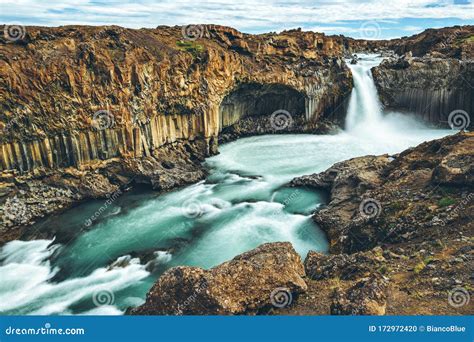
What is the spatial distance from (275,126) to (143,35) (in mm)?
21232

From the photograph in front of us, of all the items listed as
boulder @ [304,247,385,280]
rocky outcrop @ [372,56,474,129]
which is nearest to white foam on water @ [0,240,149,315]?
boulder @ [304,247,385,280]

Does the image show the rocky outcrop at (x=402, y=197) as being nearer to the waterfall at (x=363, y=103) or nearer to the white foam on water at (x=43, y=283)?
the white foam on water at (x=43, y=283)

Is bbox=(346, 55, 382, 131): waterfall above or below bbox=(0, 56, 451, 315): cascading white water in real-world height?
above

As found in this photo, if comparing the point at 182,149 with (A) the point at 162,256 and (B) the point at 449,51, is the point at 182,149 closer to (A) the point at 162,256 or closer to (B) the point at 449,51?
(A) the point at 162,256

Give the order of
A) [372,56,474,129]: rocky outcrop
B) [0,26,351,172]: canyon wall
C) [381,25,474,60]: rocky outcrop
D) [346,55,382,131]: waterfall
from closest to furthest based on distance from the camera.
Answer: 1. [0,26,351,172]: canyon wall
2. [372,56,474,129]: rocky outcrop
3. [346,55,382,131]: waterfall
4. [381,25,474,60]: rocky outcrop

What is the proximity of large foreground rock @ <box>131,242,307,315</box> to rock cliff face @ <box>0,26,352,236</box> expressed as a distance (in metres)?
20.2

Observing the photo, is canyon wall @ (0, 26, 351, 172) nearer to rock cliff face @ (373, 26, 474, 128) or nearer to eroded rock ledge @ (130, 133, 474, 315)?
rock cliff face @ (373, 26, 474, 128)

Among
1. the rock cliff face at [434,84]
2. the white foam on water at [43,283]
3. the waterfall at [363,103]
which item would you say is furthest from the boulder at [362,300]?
the rock cliff face at [434,84]

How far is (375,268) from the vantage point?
15.9 metres

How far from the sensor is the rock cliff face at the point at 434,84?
169ft

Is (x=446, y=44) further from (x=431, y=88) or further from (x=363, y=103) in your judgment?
(x=363, y=103)

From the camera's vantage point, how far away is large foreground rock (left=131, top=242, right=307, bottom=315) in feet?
42.0

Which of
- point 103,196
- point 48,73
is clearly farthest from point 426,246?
point 48,73

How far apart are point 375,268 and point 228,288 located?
6.63 m
